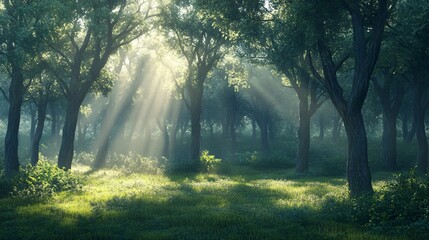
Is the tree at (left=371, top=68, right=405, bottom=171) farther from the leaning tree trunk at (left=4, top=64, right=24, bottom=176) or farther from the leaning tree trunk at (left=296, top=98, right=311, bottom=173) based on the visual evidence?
the leaning tree trunk at (left=4, top=64, right=24, bottom=176)

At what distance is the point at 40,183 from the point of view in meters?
17.8

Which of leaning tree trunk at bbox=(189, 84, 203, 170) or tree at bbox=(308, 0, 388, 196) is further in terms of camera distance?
leaning tree trunk at bbox=(189, 84, 203, 170)

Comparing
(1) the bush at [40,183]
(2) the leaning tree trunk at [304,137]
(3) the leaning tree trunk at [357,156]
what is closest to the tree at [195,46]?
(2) the leaning tree trunk at [304,137]

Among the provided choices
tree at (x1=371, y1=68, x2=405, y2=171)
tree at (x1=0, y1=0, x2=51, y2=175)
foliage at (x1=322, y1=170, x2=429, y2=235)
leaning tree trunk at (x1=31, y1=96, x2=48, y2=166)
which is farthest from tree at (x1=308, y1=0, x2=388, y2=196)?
leaning tree trunk at (x1=31, y1=96, x2=48, y2=166)

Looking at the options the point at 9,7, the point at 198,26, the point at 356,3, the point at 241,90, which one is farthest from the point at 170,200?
the point at 241,90

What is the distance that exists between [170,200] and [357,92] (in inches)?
347

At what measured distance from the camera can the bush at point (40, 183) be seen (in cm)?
1631

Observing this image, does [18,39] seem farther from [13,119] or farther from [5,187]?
[5,187]

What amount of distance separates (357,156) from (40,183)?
1387cm

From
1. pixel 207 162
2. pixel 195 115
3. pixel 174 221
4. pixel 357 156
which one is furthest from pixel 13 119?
pixel 357 156

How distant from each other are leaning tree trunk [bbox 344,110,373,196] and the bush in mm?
12495

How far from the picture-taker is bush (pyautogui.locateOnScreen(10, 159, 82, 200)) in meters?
16.3

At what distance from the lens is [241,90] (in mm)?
62625

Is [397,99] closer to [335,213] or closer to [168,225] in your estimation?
[335,213]
